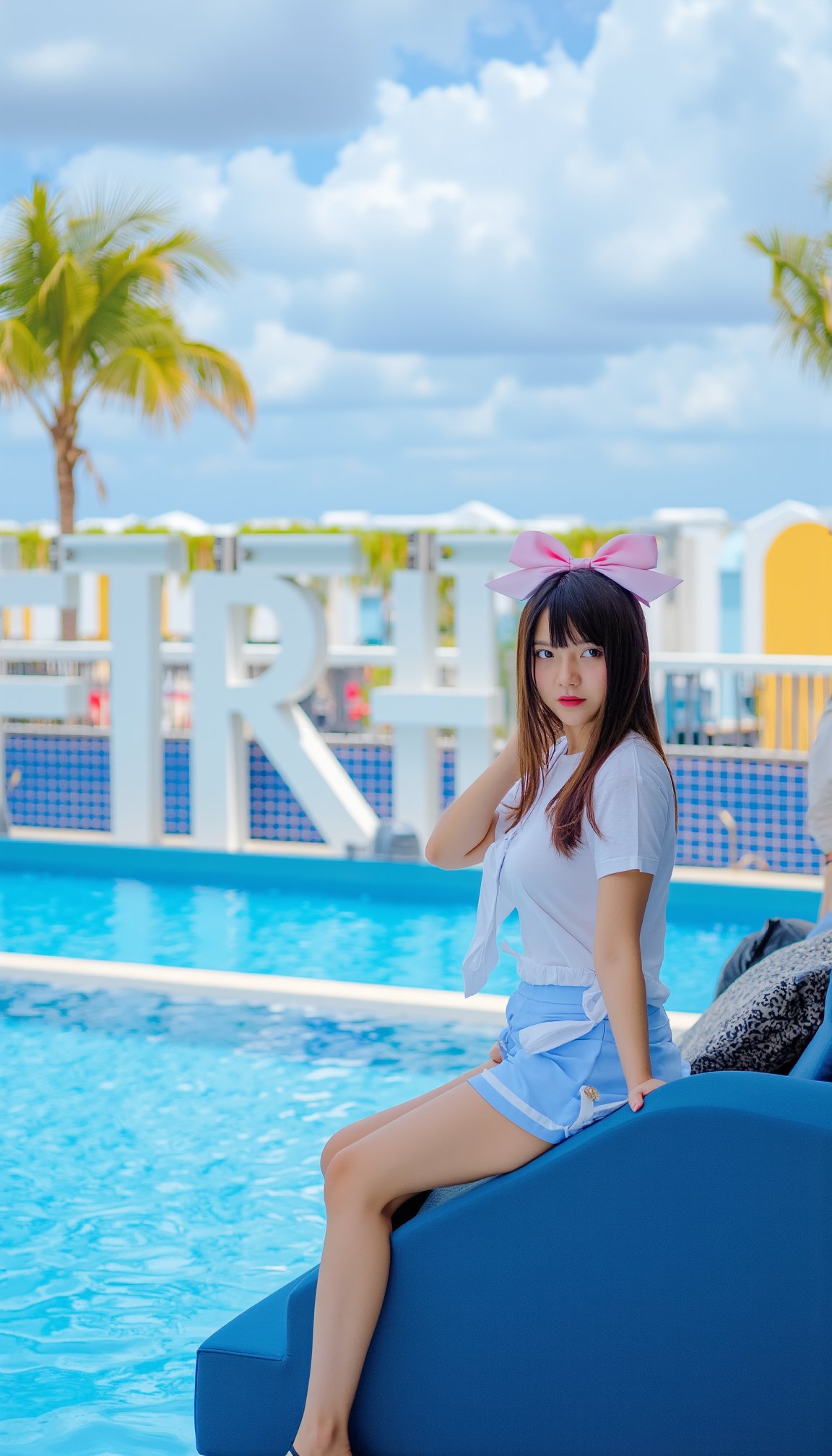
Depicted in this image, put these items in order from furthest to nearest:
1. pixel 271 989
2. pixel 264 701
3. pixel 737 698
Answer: pixel 737 698 → pixel 264 701 → pixel 271 989

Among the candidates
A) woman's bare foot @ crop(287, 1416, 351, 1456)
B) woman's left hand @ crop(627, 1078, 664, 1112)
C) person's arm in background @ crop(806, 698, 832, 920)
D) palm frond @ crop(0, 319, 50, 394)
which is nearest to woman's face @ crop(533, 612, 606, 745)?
woman's left hand @ crop(627, 1078, 664, 1112)

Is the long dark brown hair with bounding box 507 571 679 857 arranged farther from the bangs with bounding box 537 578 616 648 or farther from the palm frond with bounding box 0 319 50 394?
the palm frond with bounding box 0 319 50 394

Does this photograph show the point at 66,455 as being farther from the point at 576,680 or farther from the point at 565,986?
the point at 565,986

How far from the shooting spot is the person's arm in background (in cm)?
359

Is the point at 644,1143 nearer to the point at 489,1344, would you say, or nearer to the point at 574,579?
the point at 489,1344

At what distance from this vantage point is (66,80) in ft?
70.0

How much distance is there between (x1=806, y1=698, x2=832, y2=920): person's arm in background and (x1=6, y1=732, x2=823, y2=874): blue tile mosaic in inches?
181

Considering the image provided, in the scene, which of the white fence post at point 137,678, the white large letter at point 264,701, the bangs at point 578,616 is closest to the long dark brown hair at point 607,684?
the bangs at point 578,616

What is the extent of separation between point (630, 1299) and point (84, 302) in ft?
46.3

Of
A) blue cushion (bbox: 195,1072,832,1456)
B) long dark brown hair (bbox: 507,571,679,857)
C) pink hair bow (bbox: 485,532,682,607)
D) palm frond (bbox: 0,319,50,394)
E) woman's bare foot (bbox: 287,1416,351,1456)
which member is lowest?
woman's bare foot (bbox: 287,1416,351,1456)

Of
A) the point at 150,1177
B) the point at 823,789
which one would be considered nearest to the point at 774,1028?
the point at 823,789

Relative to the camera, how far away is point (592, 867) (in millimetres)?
2240

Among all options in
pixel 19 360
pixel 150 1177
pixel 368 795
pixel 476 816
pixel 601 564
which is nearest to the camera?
pixel 601 564

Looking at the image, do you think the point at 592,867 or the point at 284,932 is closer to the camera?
the point at 592,867
